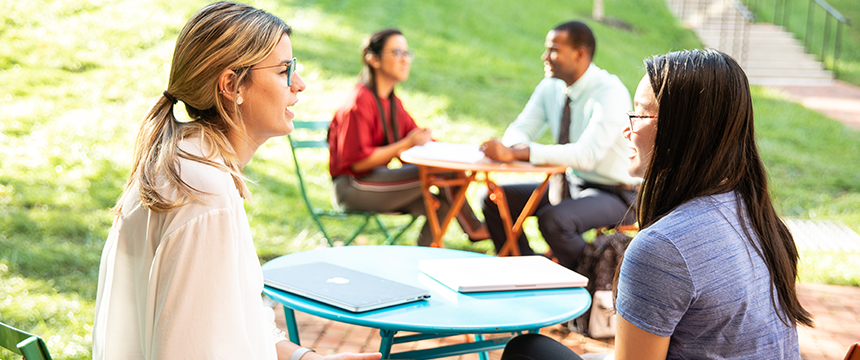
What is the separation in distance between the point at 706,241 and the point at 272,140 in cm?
724

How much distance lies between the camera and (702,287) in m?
1.56

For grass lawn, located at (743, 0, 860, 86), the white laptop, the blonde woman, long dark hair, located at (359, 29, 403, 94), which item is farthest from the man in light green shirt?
grass lawn, located at (743, 0, 860, 86)

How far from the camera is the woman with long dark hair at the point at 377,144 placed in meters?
4.50

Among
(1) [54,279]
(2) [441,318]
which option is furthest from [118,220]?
(1) [54,279]

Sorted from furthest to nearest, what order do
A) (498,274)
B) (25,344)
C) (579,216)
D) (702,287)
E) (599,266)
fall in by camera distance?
(579,216) < (599,266) < (498,274) < (702,287) < (25,344)

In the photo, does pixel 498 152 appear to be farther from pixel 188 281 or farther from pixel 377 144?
pixel 188 281

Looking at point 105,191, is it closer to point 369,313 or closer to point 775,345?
point 369,313

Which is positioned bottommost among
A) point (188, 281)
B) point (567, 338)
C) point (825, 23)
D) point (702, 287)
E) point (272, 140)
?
point (567, 338)

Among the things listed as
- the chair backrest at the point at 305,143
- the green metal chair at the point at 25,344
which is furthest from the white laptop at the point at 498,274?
the chair backrest at the point at 305,143

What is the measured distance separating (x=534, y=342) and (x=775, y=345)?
66cm

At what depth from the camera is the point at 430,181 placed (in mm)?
4234

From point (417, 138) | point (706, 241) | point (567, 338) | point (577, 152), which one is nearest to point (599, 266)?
point (567, 338)

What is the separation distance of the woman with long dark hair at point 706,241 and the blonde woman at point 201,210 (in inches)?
28.4

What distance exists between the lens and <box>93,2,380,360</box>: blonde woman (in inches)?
57.4
